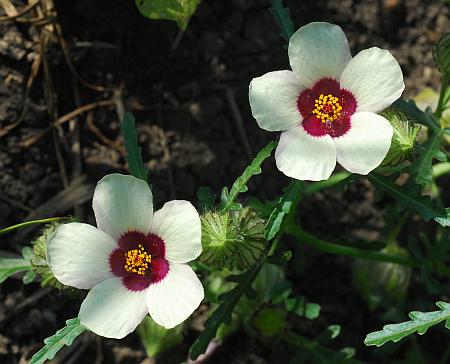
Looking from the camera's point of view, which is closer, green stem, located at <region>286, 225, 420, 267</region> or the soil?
green stem, located at <region>286, 225, 420, 267</region>

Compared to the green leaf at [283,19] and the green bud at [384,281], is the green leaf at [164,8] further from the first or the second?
the green bud at [384,281]

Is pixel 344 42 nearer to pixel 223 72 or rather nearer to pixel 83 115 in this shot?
pixel 223 72

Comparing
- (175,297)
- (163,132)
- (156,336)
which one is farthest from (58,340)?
(163,132)

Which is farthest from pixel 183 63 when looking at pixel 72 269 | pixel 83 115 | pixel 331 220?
pixel 72 269

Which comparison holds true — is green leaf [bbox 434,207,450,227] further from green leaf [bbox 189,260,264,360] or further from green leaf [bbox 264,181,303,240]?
green leaf [bbox 189,260,264,360]

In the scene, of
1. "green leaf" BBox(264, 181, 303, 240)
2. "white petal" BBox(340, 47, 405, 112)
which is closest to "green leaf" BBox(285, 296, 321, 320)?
"green leaf" BBox(264, 181, 303, 240)

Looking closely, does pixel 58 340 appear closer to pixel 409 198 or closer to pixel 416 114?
pixel 409 198
